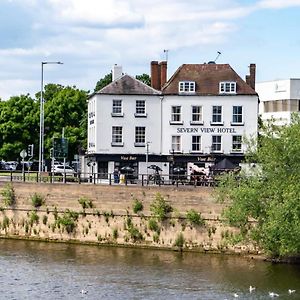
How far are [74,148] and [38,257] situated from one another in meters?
51.3

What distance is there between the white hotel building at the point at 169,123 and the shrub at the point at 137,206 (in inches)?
684

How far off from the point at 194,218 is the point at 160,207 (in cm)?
221

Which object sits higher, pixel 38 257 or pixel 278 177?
pixel 278 177

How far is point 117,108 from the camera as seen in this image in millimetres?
78000

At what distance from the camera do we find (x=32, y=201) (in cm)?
6325

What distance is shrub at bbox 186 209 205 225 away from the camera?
2303 inches

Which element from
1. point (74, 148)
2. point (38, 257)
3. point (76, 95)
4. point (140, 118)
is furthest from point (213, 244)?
point (76, 95)

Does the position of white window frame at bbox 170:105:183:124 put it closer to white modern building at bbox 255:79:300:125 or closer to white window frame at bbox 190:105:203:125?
white window frame at bbox 190:105:203:125

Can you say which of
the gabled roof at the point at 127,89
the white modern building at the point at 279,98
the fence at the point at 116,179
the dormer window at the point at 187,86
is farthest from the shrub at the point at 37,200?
the white modern building at the point at 279,98

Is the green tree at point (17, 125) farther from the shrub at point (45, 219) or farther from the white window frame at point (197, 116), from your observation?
the shrub at point (45, 219)

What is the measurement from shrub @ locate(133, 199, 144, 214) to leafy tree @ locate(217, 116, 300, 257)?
633 centimetres

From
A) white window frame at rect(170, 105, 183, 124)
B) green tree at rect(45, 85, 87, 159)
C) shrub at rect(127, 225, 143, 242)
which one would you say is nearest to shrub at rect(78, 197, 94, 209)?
shrub at rect(127, 225, 143, 242)

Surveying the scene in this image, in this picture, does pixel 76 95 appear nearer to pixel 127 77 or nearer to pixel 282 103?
→ pixel 282 103

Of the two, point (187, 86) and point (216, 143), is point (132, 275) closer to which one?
point (216, 143)
